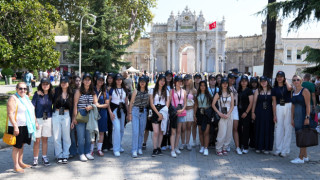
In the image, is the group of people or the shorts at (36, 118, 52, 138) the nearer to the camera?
the shorts at (36, 118, 52, 138)

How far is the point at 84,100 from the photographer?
6.50m

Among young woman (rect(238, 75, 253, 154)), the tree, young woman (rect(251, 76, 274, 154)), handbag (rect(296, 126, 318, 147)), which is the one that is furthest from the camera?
the tree

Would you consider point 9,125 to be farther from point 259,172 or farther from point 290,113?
point 290,113

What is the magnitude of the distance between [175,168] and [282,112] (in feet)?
9.73

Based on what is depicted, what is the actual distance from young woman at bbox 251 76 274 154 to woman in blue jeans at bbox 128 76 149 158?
2729 millimetres

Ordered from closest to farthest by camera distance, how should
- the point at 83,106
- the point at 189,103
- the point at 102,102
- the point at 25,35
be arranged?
the point at 83,106 → the point at 102,102 → the point at 189,103 → the point at 25,35

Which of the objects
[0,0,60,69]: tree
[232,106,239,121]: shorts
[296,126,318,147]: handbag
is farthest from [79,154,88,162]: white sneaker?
[0,0,60,69]: tree

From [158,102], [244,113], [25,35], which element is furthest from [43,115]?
[25,35]

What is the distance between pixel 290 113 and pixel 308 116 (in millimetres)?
573

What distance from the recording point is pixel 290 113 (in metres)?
6.87

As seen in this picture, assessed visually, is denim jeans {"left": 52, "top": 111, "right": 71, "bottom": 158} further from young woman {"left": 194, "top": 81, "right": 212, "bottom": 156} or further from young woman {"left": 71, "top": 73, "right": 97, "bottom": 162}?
young woman {"left": 194, "top": 81, "right": 212, "bottom": 156}

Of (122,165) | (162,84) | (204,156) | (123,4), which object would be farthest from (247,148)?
(123,4)

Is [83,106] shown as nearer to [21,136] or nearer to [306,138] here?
[21,136]

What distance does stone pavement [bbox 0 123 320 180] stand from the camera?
219 inches
